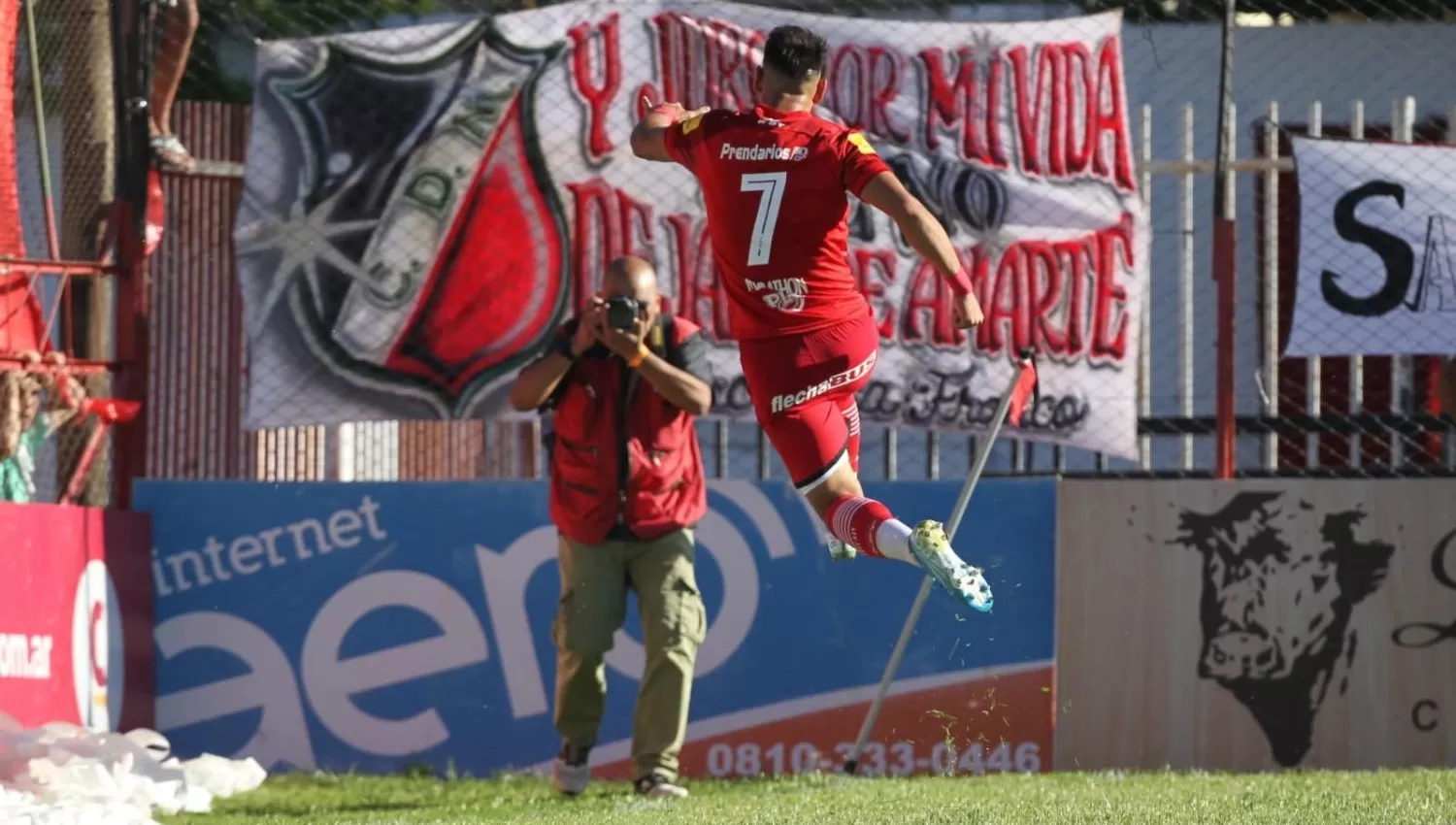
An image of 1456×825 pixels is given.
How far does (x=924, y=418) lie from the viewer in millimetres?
9078

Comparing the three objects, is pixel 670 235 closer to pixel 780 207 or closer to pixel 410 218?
pixel 410 218

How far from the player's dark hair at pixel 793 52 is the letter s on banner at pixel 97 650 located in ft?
12.2

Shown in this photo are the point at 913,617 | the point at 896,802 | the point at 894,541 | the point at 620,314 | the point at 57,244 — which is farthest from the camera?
the point at 57,244

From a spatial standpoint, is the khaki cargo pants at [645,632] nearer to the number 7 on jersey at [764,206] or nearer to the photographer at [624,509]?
the photographer at [624,509]

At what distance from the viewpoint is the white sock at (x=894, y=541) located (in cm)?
579

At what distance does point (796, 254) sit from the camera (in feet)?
20.4

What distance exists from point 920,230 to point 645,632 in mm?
2409

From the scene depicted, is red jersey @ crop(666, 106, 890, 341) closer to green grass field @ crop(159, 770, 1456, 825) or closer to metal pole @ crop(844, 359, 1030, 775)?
green grass field @ crop(159, 770, 1456, 825)

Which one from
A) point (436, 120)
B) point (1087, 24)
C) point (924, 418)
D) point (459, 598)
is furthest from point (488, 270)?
point (1087, 24)

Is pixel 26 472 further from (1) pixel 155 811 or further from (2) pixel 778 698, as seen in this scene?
(2) pixel 778 698

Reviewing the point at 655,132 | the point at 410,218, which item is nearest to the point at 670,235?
the point at 410,218

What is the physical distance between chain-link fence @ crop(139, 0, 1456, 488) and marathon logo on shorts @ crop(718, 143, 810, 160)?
112 inches

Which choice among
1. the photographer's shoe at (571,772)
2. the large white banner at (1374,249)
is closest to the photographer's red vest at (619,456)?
the photographer's shoe at (571,772)

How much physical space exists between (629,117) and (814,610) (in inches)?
91.1
